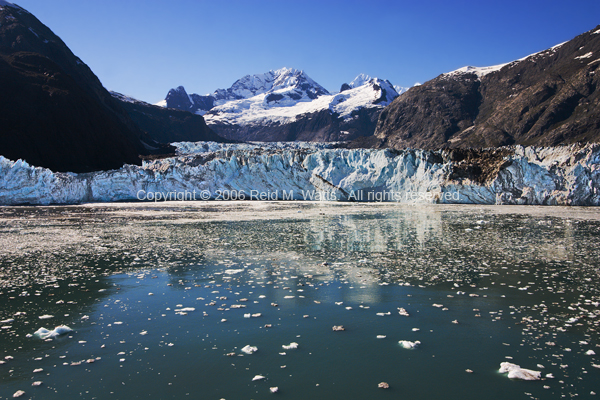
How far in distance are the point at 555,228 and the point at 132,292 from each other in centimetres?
1567

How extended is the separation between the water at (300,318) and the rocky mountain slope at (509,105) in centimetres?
7846

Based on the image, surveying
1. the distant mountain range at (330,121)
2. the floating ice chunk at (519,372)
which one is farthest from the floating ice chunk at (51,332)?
the distant mountain range at (330,121)

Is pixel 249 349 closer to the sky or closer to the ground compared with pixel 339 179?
closer to the ground

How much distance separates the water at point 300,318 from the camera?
4148 mm

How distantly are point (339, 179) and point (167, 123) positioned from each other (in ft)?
369

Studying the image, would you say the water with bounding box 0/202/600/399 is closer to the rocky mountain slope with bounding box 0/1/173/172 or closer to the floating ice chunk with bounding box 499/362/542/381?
the floating ice chunk with bounding box 499/362/542/381

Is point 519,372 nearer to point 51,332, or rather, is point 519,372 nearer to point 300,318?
point 300,318

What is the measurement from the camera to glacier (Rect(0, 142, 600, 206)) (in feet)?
89.0

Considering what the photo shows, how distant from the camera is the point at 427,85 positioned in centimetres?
12850

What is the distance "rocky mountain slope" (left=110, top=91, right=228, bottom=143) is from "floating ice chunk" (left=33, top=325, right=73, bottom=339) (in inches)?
4739

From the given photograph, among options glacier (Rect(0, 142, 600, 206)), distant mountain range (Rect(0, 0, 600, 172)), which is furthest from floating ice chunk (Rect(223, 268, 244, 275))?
distant mountain range (Rect(0, 0, 600, 172))

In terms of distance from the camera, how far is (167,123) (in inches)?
5192

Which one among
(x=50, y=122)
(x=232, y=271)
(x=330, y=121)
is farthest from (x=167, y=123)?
(x=232, y=271)

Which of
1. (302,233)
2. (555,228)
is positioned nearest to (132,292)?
(302,233)
